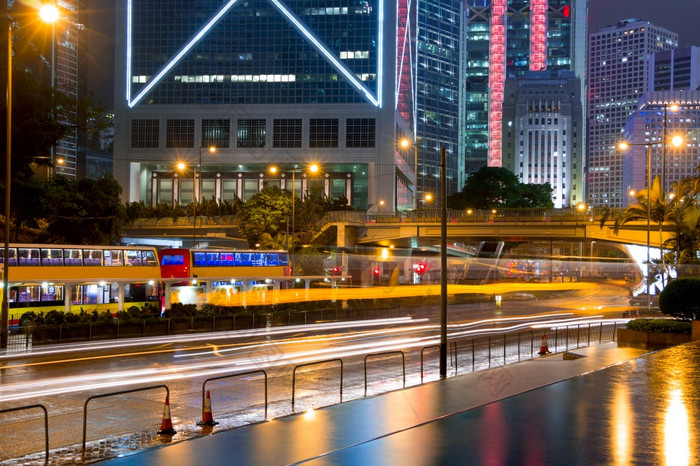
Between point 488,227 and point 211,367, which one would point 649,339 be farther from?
point 488,227

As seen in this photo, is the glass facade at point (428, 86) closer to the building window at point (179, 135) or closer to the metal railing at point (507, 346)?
the building window at point (179, 135)

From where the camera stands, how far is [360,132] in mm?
113688

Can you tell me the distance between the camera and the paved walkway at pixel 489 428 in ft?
36.0

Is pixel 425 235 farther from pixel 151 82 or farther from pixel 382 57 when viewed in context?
pixel 151 82

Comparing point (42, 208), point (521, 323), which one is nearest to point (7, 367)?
point (42, 208)

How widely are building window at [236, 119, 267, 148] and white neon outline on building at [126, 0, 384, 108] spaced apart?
45.1 feet

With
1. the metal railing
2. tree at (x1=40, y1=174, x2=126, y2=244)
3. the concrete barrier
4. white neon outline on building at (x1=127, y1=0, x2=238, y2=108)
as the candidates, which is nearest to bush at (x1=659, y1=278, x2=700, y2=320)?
the concrete barrier

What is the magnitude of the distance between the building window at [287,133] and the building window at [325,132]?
2.24 m

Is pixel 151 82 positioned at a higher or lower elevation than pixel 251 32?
lower

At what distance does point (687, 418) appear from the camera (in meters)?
13.5

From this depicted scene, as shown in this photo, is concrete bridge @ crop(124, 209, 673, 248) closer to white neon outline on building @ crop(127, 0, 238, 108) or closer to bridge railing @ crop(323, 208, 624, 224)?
bridge railing @ crop(323, 208, 624, 224)

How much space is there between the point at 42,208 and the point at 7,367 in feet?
76.3

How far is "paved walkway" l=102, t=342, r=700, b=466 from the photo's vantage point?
432 inches

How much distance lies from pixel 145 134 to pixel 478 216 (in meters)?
69.1
